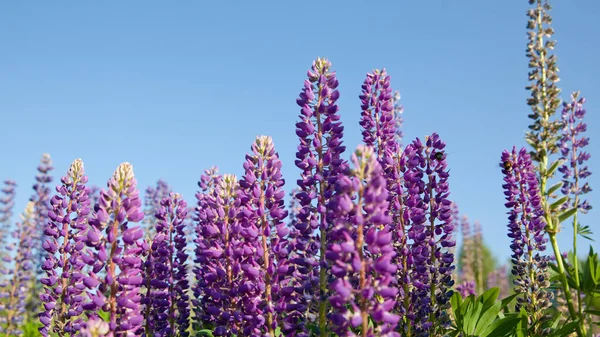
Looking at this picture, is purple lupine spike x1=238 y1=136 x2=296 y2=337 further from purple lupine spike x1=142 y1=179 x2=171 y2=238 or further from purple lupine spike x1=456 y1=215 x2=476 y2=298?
purple lupine spike x1=456 y1=215 x2=476 y2=298

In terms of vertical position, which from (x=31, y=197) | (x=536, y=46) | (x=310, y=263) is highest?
(x=31, y=197)

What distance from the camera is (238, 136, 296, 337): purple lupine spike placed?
15.8 feet

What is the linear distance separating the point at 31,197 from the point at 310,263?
493 inches

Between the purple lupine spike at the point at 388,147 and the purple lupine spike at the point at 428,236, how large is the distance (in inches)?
3.5

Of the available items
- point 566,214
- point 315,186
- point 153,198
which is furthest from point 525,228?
point 153,198

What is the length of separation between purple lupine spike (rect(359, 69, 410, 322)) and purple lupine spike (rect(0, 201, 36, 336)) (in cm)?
966

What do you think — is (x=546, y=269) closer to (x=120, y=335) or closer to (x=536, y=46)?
(x=536, y=46)

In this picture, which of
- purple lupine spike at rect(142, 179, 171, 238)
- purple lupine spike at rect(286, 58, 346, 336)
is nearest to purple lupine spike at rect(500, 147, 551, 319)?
purple lupine spike at rect(286, 58, 346, 336)

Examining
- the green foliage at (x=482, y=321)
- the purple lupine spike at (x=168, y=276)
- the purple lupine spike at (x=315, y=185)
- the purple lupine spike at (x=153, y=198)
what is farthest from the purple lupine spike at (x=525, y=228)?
the purple lupine spike at (x=153, y=198)

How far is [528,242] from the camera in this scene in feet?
22.4

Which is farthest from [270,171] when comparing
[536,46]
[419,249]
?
[536,46]

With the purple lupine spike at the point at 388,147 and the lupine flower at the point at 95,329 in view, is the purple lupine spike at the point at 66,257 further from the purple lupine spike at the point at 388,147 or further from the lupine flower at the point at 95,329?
the purple lupine spike at the point at 388,147

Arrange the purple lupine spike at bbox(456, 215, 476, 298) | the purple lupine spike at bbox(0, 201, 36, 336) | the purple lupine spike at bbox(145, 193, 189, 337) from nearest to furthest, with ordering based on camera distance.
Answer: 1. the purple lupine spike at bbox(145, 193, 189, 337)
2. the purple lupine spike at bbox(0, 201, 36, 336)
3. the purple lupine spike at bbox(456, 215, 476, 298)

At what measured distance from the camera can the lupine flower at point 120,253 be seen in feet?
14.7
